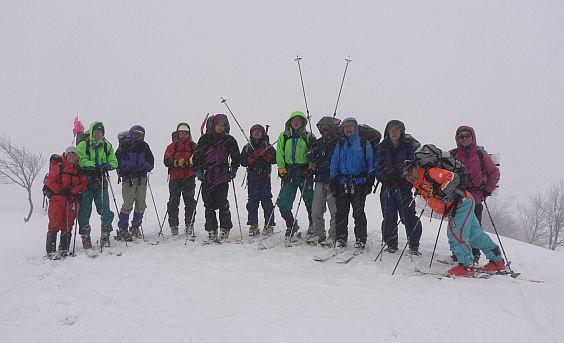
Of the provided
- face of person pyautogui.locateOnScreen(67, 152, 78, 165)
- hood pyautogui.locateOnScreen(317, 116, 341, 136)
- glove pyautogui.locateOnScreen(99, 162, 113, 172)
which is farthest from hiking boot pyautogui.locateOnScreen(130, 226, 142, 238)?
hood pyautogui.locateOnScreen(317, 116, 341, 136)

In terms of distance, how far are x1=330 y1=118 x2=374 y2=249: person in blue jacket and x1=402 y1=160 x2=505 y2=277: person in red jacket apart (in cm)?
124

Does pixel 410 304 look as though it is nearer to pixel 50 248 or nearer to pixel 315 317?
pixel 315 317

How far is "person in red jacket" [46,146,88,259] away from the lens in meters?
7.43

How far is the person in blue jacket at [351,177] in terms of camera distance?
7.37 meters

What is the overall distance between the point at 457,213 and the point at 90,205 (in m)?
7.51

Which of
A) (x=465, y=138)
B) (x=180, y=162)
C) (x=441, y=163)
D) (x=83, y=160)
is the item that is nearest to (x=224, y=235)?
(x=180, y=162)

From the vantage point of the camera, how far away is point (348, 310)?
464 centimetres

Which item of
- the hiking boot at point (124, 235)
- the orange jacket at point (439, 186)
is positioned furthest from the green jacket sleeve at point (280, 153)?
the hiking boot at point (124, 235)

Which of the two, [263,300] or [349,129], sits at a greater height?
[349,129]

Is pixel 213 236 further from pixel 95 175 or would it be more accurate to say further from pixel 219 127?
pixel 95 175

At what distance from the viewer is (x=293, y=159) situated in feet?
26.8

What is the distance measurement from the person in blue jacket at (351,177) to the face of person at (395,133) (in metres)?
0.49

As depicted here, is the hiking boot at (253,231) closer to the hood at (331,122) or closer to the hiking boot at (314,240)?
the hiking boot at (314,240)

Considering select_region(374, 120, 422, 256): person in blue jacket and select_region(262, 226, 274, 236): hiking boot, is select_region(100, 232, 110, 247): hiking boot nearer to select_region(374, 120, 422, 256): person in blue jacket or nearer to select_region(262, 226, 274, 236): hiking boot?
select_region(262, 226, 274, 236): hiking boot
